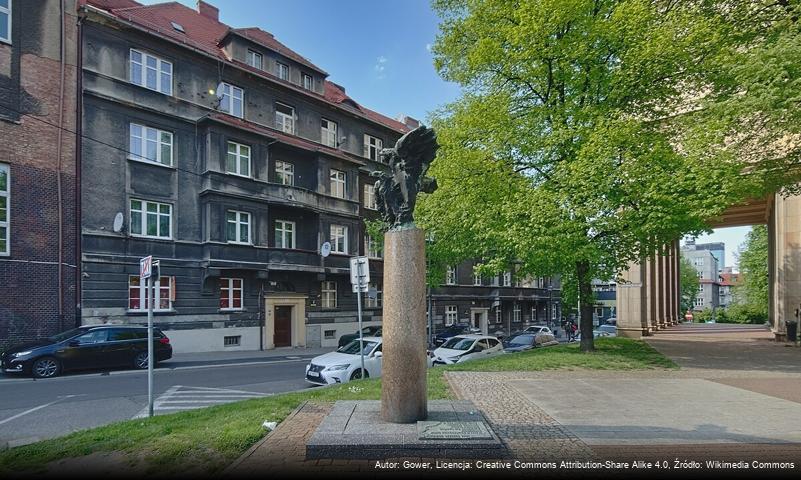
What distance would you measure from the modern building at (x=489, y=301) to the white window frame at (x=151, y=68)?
1901 cm

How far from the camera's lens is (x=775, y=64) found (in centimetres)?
1254

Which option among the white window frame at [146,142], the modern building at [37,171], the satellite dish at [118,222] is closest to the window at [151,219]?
the satellite dish at [118,222]

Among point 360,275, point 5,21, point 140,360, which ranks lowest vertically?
point 140,360

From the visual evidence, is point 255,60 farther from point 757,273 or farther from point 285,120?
point 757,273

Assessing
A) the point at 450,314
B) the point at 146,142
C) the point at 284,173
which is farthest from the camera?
the point at 450,314

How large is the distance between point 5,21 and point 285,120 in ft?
42.1

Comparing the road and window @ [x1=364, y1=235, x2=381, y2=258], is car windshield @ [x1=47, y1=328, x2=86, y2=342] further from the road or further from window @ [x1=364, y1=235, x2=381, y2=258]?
window @ [x1=364, y1=235, x2=381, y2=258]

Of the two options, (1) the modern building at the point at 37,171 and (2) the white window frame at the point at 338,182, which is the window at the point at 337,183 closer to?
(2) the white window frame at the point at 338,182

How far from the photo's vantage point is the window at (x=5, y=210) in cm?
1827

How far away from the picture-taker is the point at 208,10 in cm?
2995

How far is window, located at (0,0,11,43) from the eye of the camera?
18812 mm

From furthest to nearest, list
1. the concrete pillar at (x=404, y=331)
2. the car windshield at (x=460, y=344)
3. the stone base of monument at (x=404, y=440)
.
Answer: the car windshield at (x=460, y=344) < the concrete pillar at (x=404, y=331) < the stone base of monument at (x=404, y=440)

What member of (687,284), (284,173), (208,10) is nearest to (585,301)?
(284,173)

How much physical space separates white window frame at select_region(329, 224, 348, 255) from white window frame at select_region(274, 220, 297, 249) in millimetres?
2355
